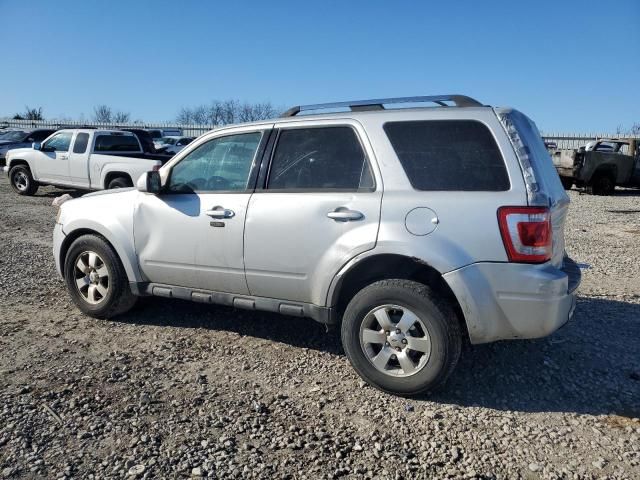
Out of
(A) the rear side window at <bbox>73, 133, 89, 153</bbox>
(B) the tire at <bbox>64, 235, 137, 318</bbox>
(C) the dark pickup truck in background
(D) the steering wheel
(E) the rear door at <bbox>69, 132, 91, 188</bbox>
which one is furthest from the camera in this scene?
(C) the dark pickup truck in background

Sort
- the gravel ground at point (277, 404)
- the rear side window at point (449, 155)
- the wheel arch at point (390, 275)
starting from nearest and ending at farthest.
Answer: the gravel ground at point (277, 404) < the rear side window at point (449, 155) < the wheel arch at point (390, 275)

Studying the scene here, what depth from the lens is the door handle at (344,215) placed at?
12.2 feet

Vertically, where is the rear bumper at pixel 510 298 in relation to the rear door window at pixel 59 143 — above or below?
below

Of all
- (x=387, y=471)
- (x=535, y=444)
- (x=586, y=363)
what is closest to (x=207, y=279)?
(x=387, y=471)

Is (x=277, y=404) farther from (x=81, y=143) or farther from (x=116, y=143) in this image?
(x=81, y=143)

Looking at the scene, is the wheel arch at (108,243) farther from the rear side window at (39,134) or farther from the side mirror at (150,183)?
Result: the rear side window at (39,134)

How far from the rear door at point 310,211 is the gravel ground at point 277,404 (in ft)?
2.40

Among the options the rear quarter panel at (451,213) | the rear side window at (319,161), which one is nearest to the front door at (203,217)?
the rear side window at (319,161)

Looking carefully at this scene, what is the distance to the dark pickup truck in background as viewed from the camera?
58.7 ft

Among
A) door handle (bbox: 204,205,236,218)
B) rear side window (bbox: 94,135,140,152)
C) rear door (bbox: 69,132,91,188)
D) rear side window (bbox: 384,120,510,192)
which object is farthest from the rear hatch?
rear side window (bbox: 94,135,140,152)

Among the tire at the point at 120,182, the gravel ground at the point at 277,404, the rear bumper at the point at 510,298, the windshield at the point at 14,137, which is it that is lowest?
the gravel ground at the point at 277,404

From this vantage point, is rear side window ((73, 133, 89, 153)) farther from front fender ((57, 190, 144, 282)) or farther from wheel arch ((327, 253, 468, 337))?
wheel arch ((327, 253, 468, 337))

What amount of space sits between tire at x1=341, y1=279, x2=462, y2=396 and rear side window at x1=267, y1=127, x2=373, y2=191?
0.78 m

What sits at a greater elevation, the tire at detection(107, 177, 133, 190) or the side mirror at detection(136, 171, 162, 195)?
the side mirror at detection(136, 171, 162, 195)
